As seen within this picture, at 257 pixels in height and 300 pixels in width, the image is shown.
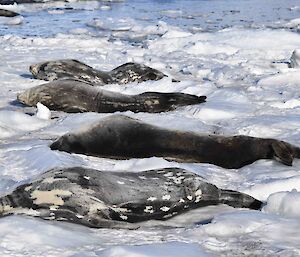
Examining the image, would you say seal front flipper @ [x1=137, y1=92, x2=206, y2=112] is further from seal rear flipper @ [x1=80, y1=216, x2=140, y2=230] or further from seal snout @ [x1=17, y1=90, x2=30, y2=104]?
seal rear flipper @ [x1=80, y1=216, x2=140, y2=230]

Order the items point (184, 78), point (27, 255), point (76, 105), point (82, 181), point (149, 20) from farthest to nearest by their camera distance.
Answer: point (149, 20) → point (184, 78) → point (76, 105) → point (82, 181) → point (27, 255)

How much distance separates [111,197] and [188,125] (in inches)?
84.8

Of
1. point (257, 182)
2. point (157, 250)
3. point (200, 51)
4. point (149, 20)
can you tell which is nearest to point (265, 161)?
point (257, 182)

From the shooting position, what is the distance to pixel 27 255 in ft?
6.89

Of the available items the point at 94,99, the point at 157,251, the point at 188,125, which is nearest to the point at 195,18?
the point at 94,99

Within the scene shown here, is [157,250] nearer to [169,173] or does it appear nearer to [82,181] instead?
[82,181]

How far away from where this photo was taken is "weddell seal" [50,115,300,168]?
149 inches

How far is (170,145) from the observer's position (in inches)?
152

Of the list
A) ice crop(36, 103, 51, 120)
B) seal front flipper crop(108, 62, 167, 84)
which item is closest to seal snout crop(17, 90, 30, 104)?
ice crop(36, 103, 51, 120)

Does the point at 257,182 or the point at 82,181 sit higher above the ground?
the point at 82,181

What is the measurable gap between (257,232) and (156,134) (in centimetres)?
173

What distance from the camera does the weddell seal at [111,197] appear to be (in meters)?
2.57

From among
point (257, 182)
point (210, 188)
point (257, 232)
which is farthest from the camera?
point (257, 182)

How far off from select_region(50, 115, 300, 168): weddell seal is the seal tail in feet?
2.51
